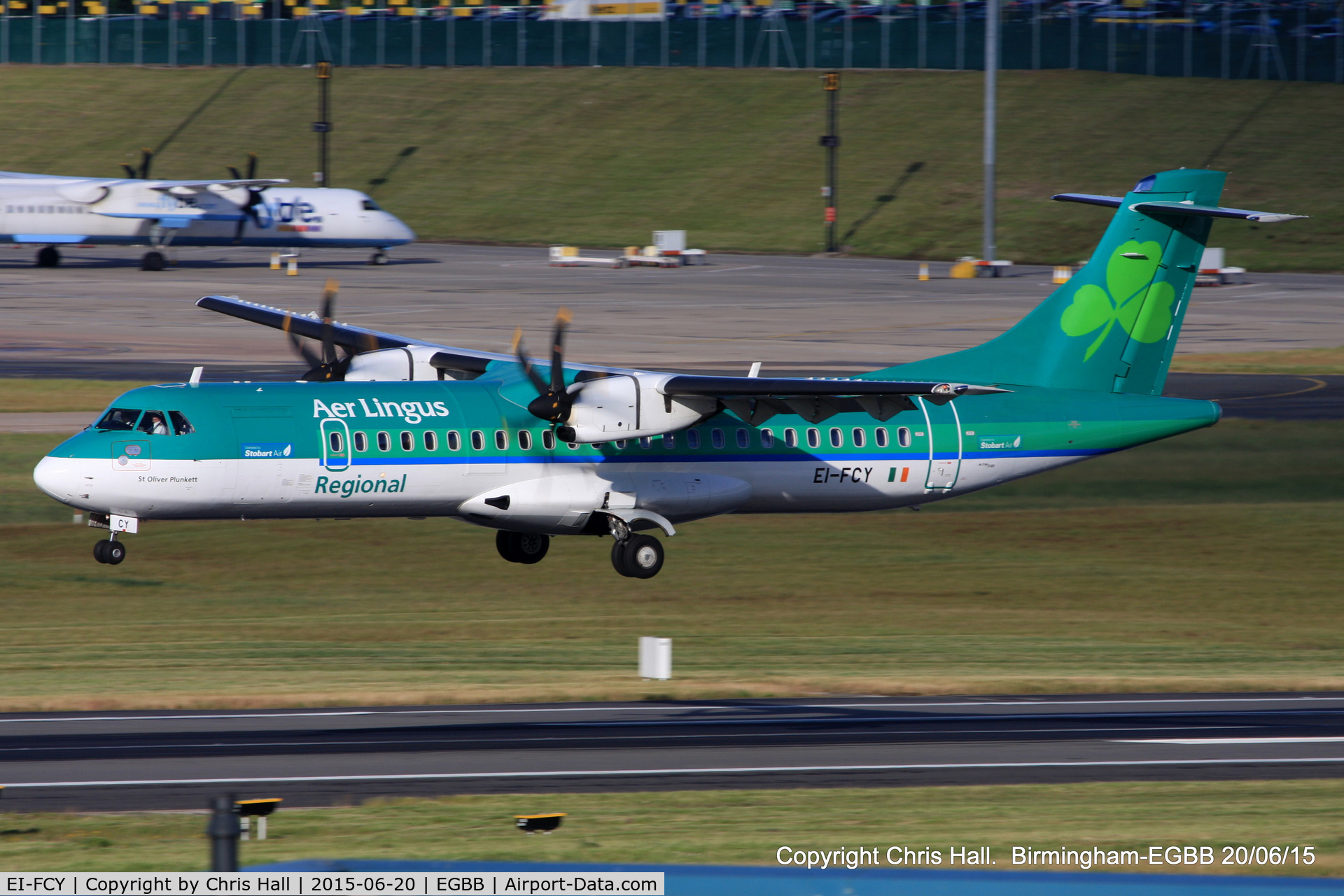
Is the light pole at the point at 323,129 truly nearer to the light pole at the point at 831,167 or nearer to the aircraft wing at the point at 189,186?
the aircraft wing at the point at 189,186

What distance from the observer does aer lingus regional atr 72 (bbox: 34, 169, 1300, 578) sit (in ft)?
97.1

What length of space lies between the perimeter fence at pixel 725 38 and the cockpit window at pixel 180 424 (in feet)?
328

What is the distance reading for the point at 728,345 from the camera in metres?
65.9

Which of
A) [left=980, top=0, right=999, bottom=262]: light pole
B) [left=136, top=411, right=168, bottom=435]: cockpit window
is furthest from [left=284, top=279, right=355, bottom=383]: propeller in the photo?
[left=980, top=0, right=999, bottom=262]: light pole

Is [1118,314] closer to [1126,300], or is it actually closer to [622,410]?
[1126,300]

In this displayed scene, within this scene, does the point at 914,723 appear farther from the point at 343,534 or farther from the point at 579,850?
the point at 343,534

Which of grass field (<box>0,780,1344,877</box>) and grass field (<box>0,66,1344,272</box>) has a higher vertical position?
grass field (<box>0,66,1344,272</box>)

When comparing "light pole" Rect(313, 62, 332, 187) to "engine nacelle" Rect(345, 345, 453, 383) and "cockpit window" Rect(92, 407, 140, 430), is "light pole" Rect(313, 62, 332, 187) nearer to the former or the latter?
"engine nacelle" Rect(345, 345, 453, 383)

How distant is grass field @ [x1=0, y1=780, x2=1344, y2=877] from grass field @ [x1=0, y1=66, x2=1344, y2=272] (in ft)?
285

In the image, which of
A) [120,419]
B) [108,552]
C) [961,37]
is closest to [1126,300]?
[120,419]

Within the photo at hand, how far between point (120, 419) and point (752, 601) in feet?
40.6

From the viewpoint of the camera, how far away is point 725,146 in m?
118

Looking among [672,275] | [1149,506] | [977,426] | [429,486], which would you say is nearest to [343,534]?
[429,486]

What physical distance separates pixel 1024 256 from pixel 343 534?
69863mm
